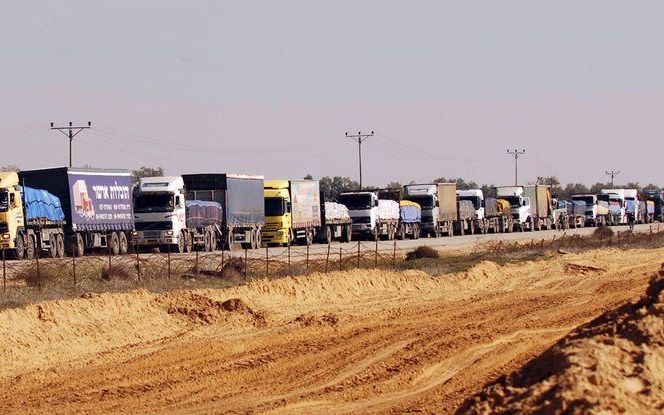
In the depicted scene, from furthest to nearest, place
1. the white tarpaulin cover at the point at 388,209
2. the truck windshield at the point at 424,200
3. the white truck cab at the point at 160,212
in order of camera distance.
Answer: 1. the truck windshield at the point at 424,200
2. the white tarpaulin cover at the point at 388,209
3. the white truck cab at the point at 160,212

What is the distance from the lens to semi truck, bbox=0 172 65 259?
46.2 metres

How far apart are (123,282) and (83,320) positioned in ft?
21.0

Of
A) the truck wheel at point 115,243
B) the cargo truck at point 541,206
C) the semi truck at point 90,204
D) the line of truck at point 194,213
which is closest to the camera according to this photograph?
the line of truck at point 194,213

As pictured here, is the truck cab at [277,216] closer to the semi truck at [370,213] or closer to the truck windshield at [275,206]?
the truck windshield at [275,206]

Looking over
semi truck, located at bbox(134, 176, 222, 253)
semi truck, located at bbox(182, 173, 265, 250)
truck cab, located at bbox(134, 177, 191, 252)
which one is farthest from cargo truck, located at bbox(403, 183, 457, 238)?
truck cab, located at bbox(134, 177, 191, 252)

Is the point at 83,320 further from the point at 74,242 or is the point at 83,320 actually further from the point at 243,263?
the point at 74,242

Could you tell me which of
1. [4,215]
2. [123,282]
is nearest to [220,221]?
[4,215]

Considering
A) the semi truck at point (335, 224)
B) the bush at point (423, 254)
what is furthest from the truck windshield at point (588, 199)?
the bush at point (423, 254)

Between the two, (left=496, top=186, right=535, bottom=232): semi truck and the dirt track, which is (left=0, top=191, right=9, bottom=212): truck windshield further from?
(left=496, top=186, right=535, bottom=232): semi truck

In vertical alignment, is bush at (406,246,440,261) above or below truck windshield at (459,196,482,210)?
below

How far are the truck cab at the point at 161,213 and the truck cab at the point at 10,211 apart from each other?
769 centimetres

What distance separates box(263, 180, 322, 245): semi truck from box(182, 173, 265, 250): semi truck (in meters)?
1.47

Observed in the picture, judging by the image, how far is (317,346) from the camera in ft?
69.8

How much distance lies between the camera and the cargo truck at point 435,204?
81.4 meters
